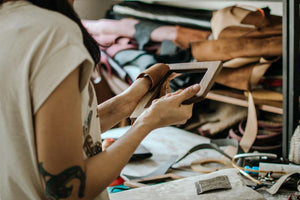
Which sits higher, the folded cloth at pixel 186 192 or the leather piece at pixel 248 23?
the leather piece at pixel 248 23

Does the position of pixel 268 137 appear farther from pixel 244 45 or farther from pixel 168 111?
pixel 168 111

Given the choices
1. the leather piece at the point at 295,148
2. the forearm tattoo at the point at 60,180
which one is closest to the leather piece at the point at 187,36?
the leather piece at the point at 295,148

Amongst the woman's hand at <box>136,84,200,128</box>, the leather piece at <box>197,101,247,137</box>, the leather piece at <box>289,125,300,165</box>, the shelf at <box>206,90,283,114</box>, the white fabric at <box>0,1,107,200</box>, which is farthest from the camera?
the leather piece at <box>197,101,247,137</box>

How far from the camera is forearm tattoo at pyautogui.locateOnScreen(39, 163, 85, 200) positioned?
51cm

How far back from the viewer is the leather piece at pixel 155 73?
962mm

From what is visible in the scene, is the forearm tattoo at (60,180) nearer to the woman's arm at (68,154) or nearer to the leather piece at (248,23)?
the woman's arm at (68,154)

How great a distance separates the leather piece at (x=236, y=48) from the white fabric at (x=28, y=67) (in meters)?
1.05

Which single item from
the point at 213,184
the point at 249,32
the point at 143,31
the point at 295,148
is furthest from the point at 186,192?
the point at 143,31

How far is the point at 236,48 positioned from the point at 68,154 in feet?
3.68

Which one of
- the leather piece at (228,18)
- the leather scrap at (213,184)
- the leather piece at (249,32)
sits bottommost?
the leather scrap at (213,184)

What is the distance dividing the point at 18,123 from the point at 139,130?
0.22 meters

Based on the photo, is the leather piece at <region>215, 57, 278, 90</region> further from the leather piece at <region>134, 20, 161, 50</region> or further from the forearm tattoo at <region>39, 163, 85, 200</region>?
the forearm tattoo at <region>39, 163, 85, 200</region>

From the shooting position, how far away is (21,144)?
53cm

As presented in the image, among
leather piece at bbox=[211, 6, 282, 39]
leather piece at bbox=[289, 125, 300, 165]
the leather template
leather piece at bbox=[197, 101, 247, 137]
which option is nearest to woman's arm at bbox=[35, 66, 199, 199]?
the leather template
